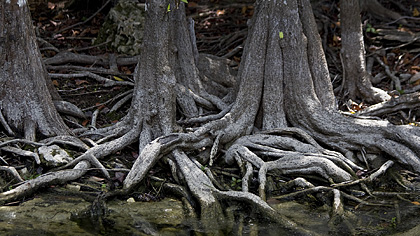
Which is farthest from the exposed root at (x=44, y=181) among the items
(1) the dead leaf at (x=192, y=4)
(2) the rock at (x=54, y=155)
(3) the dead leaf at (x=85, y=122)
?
(1) the dead leaf at (x=192, y=4)

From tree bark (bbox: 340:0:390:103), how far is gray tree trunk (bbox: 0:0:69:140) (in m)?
4.74

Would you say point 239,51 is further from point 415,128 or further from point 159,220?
point 159,220

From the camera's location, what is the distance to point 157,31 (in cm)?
712

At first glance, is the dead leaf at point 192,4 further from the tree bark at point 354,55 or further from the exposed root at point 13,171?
the exposed root at point 13,171

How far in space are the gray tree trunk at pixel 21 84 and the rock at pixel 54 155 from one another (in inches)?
17.5

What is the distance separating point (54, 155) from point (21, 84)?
1.18m

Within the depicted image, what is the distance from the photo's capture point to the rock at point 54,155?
6715 mm

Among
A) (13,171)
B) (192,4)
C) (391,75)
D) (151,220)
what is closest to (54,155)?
(13,171)

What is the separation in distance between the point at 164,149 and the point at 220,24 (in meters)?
5.82

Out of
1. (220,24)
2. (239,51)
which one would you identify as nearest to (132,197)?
(239,51)

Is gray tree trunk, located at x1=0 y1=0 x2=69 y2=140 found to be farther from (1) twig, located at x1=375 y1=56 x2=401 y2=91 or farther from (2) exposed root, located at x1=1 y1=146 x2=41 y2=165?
(1) twig, located at x1=375 y1=56 x2=401 y2=91

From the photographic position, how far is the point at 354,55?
29.9ft

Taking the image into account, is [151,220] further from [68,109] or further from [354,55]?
[354,55]

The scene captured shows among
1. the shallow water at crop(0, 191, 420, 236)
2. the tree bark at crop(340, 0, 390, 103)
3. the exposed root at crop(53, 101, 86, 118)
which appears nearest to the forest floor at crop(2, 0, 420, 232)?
the exposed root at crop(53, 101, 86, 118)
